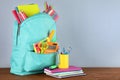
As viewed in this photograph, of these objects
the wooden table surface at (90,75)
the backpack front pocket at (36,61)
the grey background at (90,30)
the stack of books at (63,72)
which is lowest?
the wooden table surface at (90,75)

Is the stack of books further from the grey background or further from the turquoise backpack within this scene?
the grey background

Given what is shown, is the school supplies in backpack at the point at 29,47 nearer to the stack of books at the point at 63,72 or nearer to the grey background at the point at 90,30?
the stack of books at the point at 63,72

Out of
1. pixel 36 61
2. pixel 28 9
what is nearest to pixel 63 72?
pixel 36 61

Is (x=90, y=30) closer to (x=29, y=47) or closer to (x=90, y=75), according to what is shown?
(x=90, y=75)

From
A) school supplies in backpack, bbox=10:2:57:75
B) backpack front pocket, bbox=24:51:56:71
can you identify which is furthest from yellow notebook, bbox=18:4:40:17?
backpack front pocket, bbox=24:51:56:71

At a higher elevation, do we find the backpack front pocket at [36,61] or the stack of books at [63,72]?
the backpack front pocket at [36,61]

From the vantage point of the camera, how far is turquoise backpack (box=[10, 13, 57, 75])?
119cm

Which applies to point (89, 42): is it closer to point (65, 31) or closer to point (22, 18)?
point (65, 31)

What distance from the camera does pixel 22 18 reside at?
1221 millimetres

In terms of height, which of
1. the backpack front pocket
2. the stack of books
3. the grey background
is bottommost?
the stack of books

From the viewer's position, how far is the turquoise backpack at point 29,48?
1194mm

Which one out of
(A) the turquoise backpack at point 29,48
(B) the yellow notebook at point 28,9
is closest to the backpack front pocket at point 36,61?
(A) the turquoise backpack at point 29,48

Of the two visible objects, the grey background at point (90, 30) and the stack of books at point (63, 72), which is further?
the grey background at point (90, 30)

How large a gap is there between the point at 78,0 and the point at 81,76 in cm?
47
